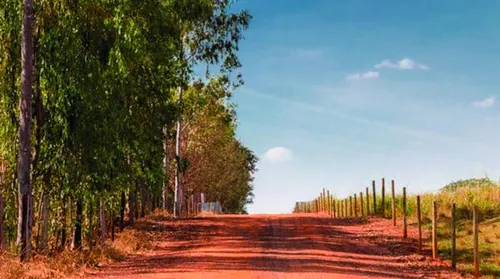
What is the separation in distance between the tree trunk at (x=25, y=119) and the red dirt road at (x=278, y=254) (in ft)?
8.49

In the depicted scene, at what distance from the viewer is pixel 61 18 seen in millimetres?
18906

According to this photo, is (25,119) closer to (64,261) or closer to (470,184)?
(64,261)

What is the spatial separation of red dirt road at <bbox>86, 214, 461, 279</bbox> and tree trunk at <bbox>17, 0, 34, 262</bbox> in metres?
2.59

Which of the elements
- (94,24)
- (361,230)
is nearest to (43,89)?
(94,24)

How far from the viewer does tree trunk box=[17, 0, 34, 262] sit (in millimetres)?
17828

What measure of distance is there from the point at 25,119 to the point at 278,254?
7906 millimetres

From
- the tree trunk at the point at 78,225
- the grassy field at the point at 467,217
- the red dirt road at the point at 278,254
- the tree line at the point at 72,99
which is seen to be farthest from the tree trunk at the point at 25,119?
the grassy field at the point at 467,217

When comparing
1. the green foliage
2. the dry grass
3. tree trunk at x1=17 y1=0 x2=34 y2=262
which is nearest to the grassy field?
the green foliage

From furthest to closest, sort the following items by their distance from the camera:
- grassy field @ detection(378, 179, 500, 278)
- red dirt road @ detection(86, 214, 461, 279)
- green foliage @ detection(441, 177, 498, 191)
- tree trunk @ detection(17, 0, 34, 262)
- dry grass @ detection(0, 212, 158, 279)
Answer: green foliage @ detection(441, 177, 498, 191)
grassy field @ detection(378, 179, 500, 278)
tree trunk @ detection(17, 0, 34, 262)
red dirt road @ detection(86, 214, 461, 279)
dry grass @ detection(0, 212, 158, 279)

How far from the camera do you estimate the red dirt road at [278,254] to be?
16484mm

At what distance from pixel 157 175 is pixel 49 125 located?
6.76 m

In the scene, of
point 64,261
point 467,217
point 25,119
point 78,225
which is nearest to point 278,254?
point 64,261

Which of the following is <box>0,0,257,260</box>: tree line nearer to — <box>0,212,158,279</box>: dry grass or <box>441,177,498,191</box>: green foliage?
<box>0,212,158,279</box>: dry grass

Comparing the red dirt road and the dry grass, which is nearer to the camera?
the dry grass
